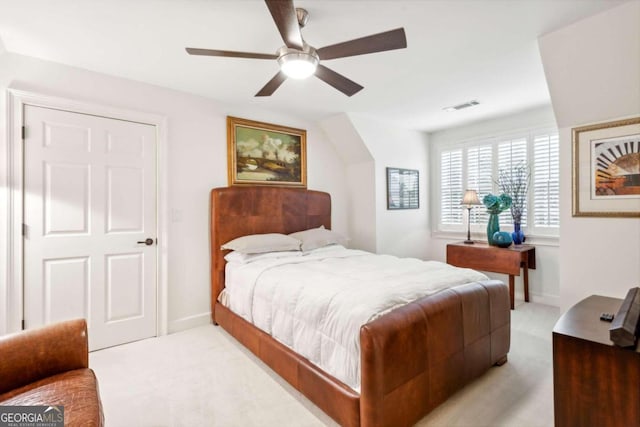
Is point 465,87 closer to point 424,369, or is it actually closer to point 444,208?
point 444,208

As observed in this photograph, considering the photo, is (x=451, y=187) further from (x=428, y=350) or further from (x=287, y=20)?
(x=287, y=20)

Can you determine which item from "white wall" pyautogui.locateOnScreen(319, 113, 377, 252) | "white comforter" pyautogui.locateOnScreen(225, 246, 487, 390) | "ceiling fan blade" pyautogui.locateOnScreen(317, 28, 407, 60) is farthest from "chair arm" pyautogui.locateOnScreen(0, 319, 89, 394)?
"white wall" pyautogui.locateOnScreen(319, 113, 377, 252)

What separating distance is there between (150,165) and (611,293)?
419 centimetres

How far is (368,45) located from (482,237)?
3683 mm

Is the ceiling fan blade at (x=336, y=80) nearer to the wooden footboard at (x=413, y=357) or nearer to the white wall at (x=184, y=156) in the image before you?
the wooden footboard at (x=413, y=357)

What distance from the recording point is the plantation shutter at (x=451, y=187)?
465cm

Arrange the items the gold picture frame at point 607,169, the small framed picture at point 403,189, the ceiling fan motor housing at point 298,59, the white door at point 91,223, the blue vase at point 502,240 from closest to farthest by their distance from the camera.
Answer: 1. the ceiling fan motor housing at point 298,59
2. the gold picture frame at point 607,169
3. the white door at point 91,223
4. the blue vase at point 502,240
5. the small framed picture at point 403,189

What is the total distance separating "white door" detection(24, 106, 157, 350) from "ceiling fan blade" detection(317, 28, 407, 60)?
2.09 metres

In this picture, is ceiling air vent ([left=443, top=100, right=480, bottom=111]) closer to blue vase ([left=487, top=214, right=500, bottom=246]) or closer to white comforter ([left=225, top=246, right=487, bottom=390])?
blue vase ([left=487, top=214, right=500, bottom=246])

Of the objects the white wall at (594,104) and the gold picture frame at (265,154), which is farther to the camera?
the gold picture frame at (265,154)

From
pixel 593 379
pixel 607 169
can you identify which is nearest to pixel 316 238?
pixel 593 379

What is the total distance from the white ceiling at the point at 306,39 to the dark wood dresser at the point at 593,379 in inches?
75.7

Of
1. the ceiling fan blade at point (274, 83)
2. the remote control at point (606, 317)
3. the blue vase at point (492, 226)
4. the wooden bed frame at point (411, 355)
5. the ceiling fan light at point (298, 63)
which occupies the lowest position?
the wooden bed frame at point (411, 355)

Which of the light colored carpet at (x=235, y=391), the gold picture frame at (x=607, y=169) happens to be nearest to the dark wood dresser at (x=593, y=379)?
the light colored carpet at (x=235, y=391)
